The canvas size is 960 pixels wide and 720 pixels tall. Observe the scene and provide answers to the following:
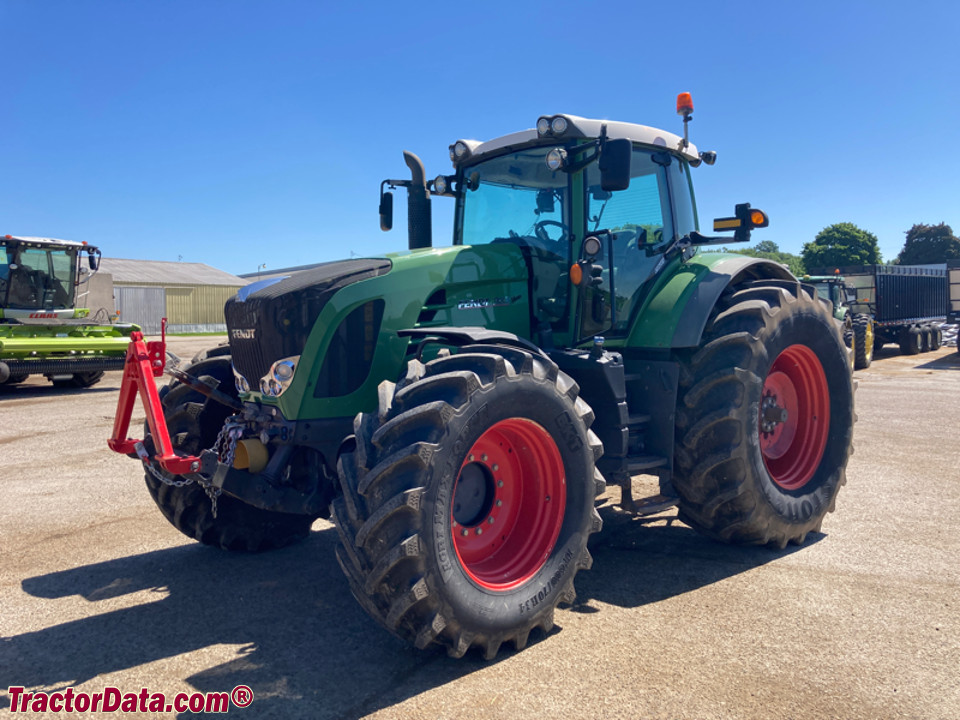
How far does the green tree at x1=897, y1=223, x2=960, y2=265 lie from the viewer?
195 ft

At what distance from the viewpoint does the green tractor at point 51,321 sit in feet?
46.5

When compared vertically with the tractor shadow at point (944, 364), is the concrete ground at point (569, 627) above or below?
below

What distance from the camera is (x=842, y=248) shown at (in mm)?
54375

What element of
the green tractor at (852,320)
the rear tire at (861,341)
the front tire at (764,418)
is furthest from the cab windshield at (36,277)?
the rear tire at (861,341)

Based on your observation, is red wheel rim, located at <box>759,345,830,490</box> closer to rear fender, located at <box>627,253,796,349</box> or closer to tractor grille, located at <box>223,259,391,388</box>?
rear fender, located at <box>627,253,796,349</box>

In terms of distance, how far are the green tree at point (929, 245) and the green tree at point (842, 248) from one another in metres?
7.94

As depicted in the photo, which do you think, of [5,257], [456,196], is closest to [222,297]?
[5,257]

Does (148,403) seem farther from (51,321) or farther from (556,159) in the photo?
(51,321)

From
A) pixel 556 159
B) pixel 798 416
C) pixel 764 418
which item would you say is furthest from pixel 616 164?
pixel 798 416

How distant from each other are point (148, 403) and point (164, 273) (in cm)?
5095

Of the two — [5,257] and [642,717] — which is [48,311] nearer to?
[5,257]

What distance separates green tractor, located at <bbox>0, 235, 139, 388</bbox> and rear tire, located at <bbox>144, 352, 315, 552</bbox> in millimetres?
10948

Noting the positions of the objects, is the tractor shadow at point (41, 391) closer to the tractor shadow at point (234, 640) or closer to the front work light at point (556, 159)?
the tractor shadow at point (234, 640)

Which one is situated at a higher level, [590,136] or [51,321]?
[590,136]
